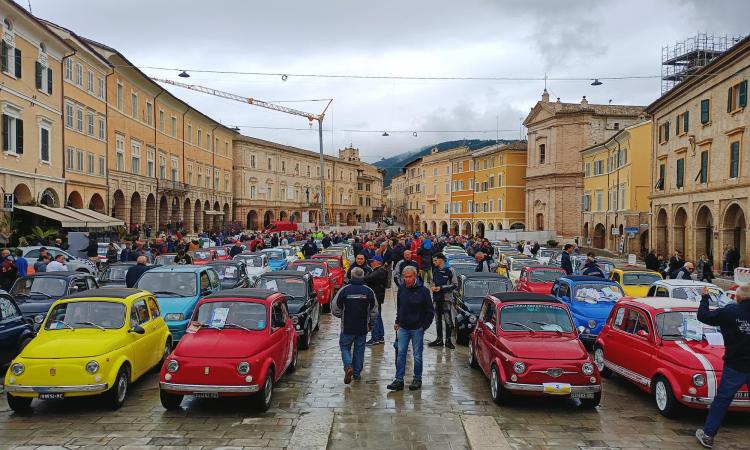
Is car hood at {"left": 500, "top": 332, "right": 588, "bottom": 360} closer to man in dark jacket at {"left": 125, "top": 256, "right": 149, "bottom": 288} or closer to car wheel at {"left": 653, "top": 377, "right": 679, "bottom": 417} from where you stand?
car wheel at {"left": 653, "top": 377, "right": 679, "bottom": 417}

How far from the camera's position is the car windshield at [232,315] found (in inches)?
364

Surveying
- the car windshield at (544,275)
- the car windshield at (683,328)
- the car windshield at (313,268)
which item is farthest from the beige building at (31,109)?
the car windshield at (683,328)

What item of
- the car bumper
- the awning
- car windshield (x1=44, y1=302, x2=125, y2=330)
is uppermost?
the awning

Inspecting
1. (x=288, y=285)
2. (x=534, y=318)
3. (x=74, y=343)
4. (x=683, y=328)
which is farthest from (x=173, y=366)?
(x=683, y=328)

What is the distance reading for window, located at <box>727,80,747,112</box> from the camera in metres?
25.9

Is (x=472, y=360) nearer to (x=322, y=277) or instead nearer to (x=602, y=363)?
(x=602, y=363)

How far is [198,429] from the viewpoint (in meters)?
7.81

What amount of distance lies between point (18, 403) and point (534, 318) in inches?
309

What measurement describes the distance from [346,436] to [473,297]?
24.3ft

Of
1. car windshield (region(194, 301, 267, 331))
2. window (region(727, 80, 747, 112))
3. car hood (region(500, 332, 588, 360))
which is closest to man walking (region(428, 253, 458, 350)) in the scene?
car hood (region(500, 332, 588, 360))

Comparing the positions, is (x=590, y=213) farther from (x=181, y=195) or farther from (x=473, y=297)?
(x=473, y=297)

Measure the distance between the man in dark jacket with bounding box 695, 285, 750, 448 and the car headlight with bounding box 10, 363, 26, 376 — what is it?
8887 mm

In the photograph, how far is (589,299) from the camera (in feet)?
44.3

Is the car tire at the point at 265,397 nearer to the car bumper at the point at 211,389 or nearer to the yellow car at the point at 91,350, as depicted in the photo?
the car bumper at the point at 211,389
